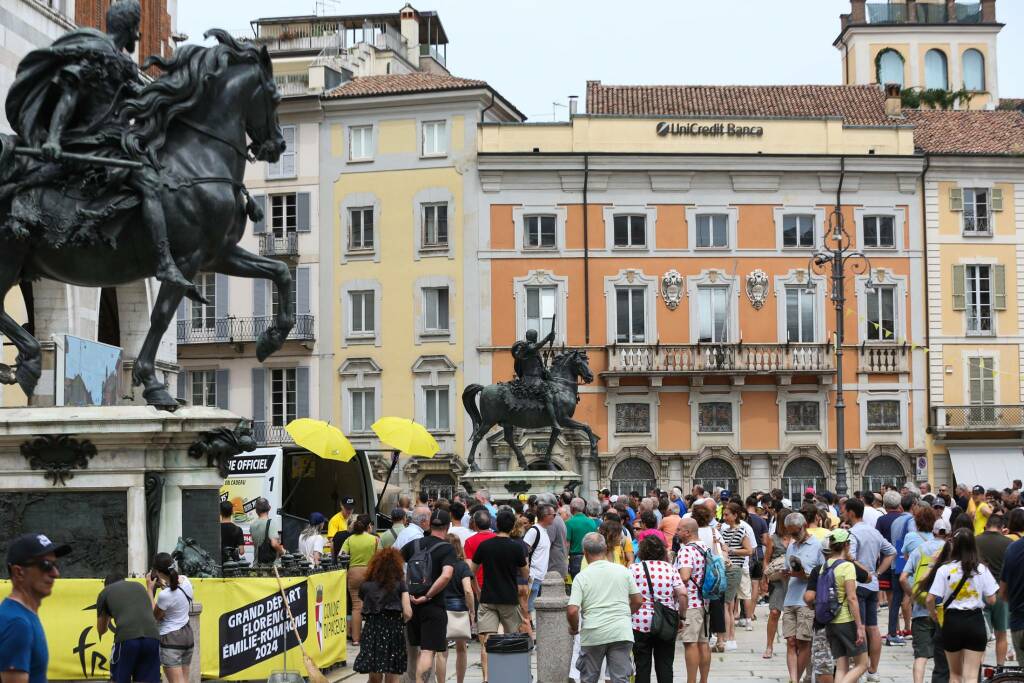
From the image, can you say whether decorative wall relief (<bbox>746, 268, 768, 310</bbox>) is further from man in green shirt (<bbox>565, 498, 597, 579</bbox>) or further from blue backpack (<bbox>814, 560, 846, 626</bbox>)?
blue backpack (<bbox>814, 560, 846, 626</bbox>)

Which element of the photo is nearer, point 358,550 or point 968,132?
point 358,550

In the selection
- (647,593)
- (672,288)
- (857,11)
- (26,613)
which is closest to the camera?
(26,613)

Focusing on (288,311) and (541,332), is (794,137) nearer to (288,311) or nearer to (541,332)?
(541,332)

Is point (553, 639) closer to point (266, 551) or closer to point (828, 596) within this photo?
point (828, 596)

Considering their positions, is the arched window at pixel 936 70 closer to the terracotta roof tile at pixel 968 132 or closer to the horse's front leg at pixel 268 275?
the terracotta roof tile at pixel 968 132

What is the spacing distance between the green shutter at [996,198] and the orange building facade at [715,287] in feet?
9.44

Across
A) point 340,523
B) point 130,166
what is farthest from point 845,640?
point 340,523

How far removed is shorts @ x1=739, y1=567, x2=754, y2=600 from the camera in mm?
21494

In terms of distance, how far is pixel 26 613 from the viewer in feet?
21.6

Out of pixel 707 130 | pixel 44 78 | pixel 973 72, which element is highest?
pixel 973 72

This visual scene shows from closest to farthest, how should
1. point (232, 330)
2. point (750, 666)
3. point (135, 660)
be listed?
point (135, 660) → point (750, 666) → point (232, 330)

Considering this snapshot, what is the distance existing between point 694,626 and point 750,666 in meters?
3.13

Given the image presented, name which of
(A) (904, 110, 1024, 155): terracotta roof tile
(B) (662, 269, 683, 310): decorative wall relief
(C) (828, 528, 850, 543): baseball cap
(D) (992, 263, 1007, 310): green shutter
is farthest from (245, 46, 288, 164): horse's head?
(D) (992, 263, 1007, 310): green shutter

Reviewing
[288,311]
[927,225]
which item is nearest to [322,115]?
[927,225]
